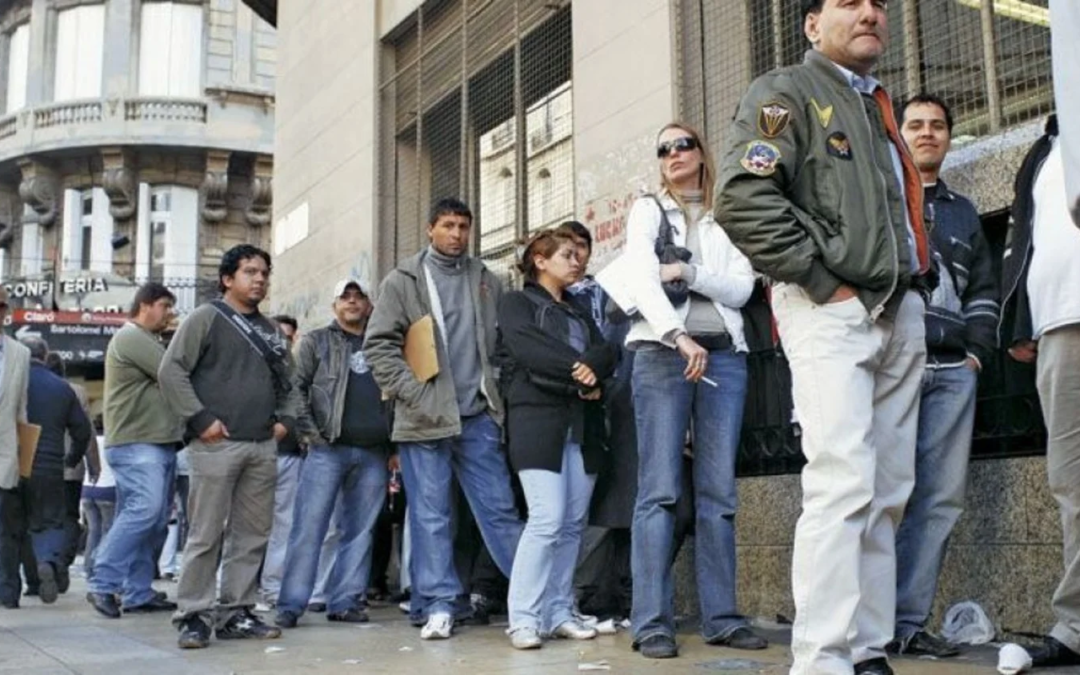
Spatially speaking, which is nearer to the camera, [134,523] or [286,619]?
[286,619]

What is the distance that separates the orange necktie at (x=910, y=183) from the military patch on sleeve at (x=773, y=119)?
0.40 meters

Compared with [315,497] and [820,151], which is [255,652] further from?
[820,151]

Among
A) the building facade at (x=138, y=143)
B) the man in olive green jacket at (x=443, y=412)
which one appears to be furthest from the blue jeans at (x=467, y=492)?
the building facade at (x=138, y=143)

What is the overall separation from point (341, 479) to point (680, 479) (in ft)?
8.73

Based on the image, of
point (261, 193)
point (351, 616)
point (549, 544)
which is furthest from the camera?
point (261, 193)

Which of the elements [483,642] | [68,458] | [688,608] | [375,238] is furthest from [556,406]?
[375,238]

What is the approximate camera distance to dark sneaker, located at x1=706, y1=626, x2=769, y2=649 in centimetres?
504

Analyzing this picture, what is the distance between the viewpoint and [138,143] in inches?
1246

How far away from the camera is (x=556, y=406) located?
221 inches

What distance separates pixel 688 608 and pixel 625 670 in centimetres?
214

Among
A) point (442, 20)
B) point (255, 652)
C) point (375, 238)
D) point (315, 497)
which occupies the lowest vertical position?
point (255, 652)

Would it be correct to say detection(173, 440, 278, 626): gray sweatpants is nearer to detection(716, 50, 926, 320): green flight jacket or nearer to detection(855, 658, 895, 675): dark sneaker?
detection(716, 50, 926, 320): green flight jacket

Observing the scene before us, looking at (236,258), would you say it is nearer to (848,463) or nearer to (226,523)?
(226,523)

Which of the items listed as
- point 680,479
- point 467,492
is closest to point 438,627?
point 467,492
